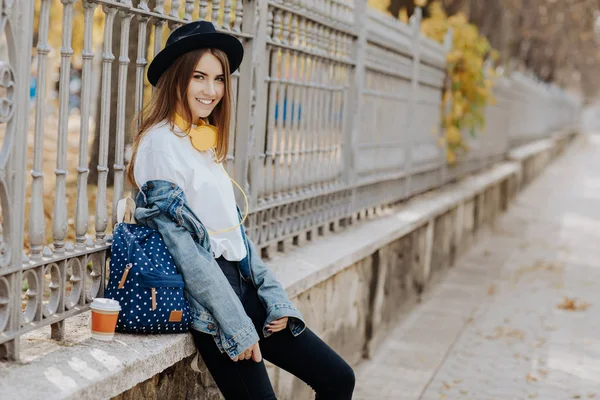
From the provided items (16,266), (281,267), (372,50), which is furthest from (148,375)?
(372,50)

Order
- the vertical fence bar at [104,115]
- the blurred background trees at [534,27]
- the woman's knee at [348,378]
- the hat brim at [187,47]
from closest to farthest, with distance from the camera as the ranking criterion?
the vertical fence bar at [104,115], the hat brim at [187,47], the woman's knee at [348,378], the blurred background trees at [534,27]

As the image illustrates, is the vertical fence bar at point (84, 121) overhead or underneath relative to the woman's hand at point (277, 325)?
overhead

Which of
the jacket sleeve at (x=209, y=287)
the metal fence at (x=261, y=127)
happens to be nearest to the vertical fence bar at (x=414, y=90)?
the metal fence at (x=261, y=127)

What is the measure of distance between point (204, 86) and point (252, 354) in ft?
3.44

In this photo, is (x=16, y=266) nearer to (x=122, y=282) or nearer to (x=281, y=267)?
(x=122, y=282)

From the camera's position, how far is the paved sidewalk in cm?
593

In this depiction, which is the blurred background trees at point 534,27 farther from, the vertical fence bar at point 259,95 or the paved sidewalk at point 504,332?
the vertical fence bar at point 259,95

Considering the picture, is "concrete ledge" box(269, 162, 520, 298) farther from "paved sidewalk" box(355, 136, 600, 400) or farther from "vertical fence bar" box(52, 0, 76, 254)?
"vertical fence bar" box(52, 0, 76, 254)

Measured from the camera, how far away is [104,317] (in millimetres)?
3117

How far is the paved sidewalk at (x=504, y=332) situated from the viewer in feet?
19.5

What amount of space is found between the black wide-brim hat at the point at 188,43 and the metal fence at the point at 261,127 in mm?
124

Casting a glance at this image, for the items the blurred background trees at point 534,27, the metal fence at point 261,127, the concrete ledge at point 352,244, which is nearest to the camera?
the metal fence at point 261,127

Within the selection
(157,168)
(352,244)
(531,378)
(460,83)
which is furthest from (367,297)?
(460,83)

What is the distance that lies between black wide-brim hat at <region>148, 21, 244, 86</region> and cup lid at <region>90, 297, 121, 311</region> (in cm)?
93
